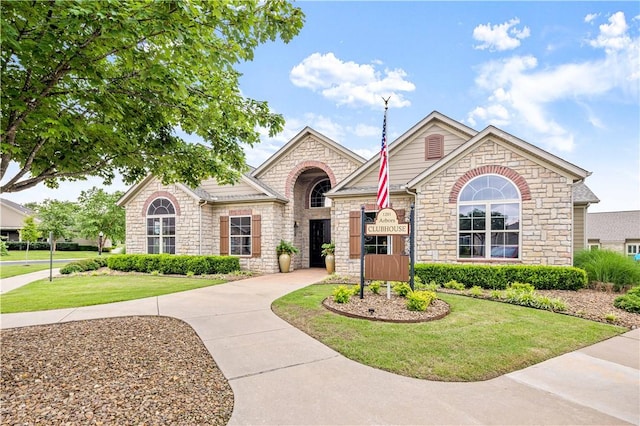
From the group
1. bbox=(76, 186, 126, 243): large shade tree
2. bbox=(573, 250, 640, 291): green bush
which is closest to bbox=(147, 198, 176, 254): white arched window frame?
bbox=(76, 186, 126, 243): large shade tree

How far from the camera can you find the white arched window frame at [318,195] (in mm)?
16516

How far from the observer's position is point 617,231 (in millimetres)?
34719

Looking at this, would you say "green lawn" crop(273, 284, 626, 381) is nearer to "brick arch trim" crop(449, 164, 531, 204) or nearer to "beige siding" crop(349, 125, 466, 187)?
"brick arch trim" crop(449, 164, 531, 204)

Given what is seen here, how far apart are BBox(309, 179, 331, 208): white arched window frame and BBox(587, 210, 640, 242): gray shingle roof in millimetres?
35850

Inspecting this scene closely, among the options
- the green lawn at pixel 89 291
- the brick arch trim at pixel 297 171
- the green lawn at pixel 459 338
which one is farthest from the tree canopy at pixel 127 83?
the brick arch trim at pixel 297 171

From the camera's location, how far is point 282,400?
10.3 feet

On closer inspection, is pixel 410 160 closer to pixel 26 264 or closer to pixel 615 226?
pixel 26 264

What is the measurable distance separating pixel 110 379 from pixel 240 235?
37.1 ft

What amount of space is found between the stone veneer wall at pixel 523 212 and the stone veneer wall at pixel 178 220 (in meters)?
9.65

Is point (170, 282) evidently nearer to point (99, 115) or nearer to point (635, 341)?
point (99, 115)

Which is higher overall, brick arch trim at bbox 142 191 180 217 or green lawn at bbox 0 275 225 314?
brick arch trim at bbox 142 191 180 217

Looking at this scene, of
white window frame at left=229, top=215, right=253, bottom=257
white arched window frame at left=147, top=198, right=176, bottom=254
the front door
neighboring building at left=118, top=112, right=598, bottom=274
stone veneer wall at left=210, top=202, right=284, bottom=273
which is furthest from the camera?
the front door

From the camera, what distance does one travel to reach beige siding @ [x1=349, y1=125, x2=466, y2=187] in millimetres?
12555

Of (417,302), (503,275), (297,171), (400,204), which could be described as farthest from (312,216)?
(417,302)
